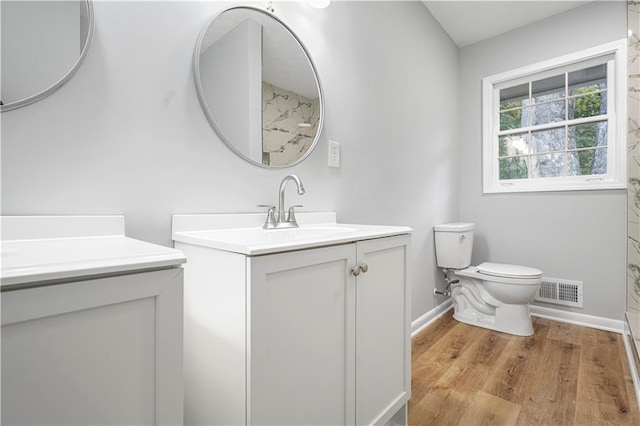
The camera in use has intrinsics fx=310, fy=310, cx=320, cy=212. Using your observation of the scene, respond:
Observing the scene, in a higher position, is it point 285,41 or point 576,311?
point 285,41

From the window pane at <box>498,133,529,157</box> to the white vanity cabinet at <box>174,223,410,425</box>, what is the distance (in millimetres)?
2322

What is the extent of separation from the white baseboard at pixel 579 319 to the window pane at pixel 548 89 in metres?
1.78

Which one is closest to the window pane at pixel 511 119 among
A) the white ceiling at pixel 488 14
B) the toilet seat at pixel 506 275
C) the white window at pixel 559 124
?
the white window at pixel 559 124

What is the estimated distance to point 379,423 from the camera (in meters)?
1.14

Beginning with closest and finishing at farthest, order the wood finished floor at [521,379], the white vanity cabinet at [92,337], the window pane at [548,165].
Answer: the white vanity cabinet at [92,337] < the wood finished floor at [521,379] < the window pane at [548,165]

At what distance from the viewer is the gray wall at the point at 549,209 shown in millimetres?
2318

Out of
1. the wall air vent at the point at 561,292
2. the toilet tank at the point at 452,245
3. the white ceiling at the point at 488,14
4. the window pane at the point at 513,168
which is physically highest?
the white ceiling at the point at 488,14

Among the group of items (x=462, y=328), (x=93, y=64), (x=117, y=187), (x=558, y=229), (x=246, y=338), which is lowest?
(x=462, y=328)

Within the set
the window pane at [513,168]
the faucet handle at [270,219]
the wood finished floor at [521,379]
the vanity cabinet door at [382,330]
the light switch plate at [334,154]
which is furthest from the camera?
the window pane at [513,168]

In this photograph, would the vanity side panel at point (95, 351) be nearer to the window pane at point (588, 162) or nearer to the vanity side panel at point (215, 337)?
the vanity side panel at point (215, 337)

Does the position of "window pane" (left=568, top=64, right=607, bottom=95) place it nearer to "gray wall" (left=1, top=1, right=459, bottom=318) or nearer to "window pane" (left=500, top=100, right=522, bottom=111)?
"window pane" (left=500, top=100, right=522, bottom=111)

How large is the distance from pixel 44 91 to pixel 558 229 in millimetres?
3209

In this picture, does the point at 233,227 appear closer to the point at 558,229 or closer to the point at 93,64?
the point at 93,64

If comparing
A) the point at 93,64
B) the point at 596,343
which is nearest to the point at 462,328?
the point at 596,343
